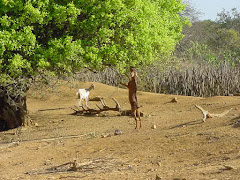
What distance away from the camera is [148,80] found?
2247 cm

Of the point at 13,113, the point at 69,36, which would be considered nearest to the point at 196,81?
the point at 13,113

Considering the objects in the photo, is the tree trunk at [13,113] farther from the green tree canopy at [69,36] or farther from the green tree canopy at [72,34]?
the green tree canopy at [72,34]

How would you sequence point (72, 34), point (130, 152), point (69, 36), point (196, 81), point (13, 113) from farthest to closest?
point (196, 81)
point (13, 113)
point (72, 34)
point (69, 36)
point (130, 152)

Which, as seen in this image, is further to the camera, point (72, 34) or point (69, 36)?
point (72, 34)

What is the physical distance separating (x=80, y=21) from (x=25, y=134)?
3.85m

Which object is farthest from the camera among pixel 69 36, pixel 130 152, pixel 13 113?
pixel 13 113

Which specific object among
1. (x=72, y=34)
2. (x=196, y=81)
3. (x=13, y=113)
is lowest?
(x=13, y=113)

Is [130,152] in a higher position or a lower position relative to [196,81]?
lower

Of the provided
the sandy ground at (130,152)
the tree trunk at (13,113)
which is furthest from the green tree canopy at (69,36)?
the sandy ground at (130,152)

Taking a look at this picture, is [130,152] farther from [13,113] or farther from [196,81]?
[196,81]

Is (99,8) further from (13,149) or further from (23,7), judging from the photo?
(13,149)

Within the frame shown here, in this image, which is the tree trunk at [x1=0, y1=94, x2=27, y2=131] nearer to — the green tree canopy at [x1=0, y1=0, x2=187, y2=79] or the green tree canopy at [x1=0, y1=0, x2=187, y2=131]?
the green tree canopy at [x1=0, y1=0, x2=187, y2=131]

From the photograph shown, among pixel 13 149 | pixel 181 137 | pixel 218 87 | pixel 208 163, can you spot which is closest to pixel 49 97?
pixel 218 87

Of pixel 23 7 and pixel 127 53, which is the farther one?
pixel 127 53
